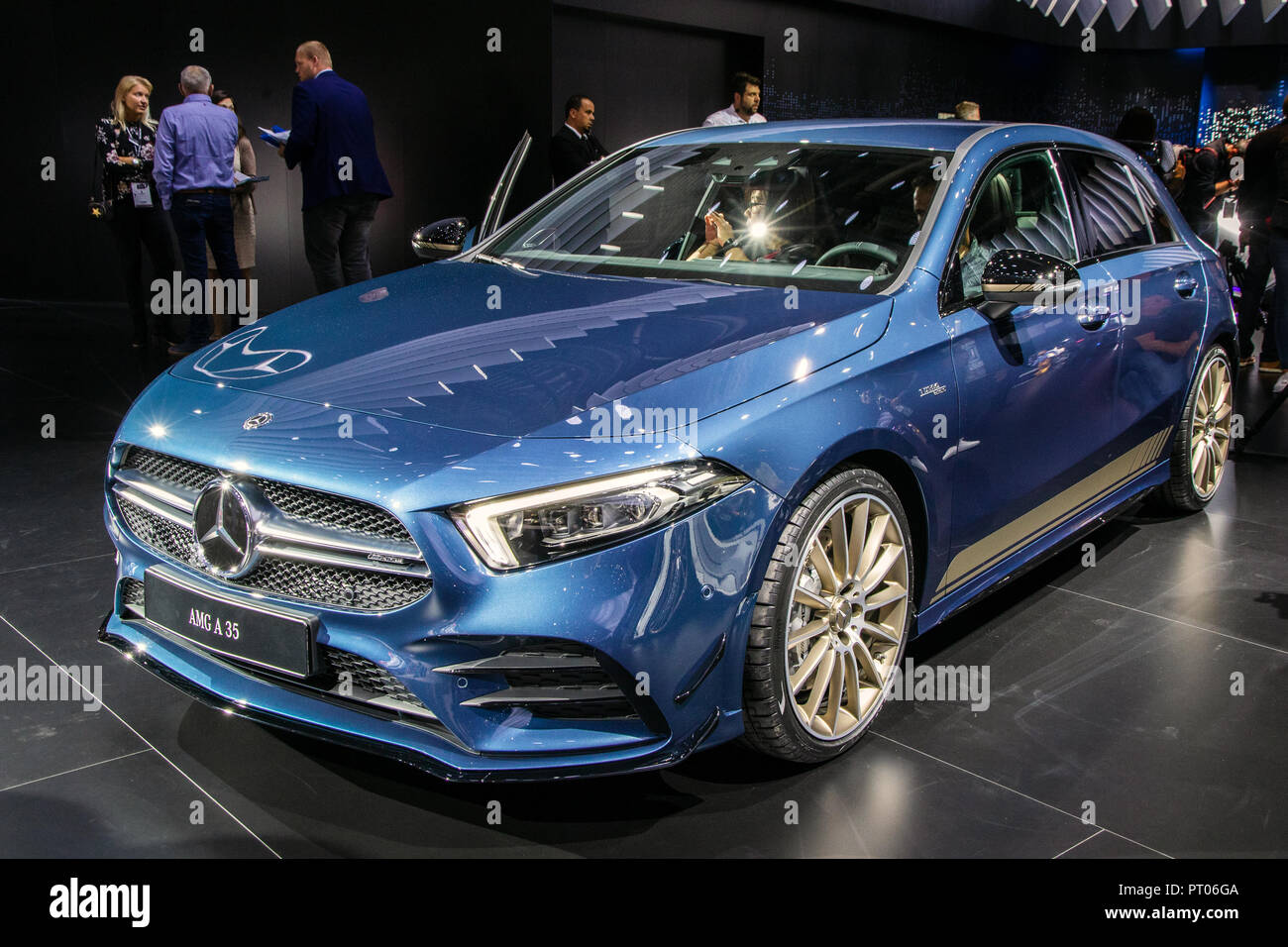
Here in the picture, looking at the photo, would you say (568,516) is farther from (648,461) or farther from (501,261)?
(501,261)

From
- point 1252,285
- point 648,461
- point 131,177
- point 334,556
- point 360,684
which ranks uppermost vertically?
point 131,177

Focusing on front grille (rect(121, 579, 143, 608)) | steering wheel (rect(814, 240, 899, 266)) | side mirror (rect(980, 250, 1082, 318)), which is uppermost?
steering wheel (rect(814, 240, 899, 266))

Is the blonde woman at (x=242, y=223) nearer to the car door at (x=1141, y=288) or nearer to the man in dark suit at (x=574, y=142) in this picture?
the man in dark suit at (x=574, y=142)

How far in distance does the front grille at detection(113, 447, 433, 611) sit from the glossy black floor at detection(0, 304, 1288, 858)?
520 mm

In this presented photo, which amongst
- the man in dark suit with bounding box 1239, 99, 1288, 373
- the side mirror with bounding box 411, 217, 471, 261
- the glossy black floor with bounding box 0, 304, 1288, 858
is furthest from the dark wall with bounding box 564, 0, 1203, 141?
the glossy black floor with bounding box 0, 304, 1288, 858

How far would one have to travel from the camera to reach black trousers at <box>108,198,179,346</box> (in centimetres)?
758

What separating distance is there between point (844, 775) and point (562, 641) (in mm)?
892

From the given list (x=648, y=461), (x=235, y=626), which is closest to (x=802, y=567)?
(x=648, y=461)

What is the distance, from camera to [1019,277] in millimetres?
2781

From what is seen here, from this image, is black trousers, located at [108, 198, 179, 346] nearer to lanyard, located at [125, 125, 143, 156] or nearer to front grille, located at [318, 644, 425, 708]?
lanyard, located at [125, 125, 143, 156]

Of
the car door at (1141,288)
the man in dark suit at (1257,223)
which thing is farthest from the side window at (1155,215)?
the man in dark suit at (1257,223)

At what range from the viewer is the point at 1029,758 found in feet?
8.87
